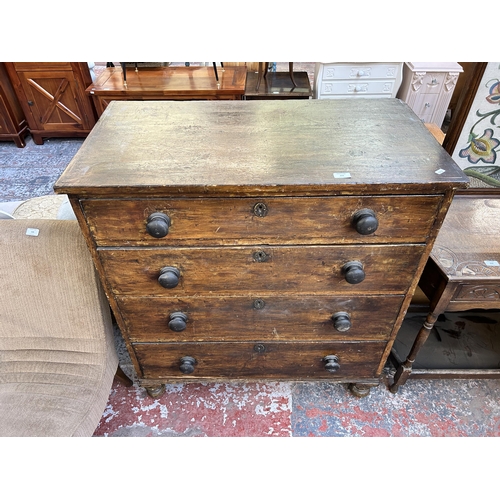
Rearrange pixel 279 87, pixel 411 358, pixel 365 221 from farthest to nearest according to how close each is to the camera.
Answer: pixel 279 87
pixel 411 358
pixel 365 221

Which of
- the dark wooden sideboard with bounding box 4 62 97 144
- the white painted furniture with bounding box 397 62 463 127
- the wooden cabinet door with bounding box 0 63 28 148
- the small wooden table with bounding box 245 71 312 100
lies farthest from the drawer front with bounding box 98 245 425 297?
the wooden cabinet door with bounding box 0 63 28 148

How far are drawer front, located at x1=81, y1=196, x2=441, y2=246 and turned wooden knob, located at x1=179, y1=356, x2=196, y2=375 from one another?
57 cm

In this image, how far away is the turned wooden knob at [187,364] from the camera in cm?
143

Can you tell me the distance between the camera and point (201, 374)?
154cm

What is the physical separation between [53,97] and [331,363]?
3.20m

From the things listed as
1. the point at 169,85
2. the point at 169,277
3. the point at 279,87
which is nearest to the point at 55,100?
the point at 169,85

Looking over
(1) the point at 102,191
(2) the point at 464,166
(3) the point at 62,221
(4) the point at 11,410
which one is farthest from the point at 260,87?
(4) the point at 11,410

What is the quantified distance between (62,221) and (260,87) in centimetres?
238

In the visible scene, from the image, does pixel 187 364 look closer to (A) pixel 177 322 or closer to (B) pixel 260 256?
(A) pixel 177 322

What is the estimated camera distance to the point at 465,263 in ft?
4.29

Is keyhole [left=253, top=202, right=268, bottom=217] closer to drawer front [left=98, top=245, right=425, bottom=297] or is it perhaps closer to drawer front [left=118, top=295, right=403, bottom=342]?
drawer front [left=98, top=245, right=425, bottom=297]

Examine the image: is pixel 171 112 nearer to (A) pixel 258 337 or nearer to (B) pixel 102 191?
(B) pixel 102 191

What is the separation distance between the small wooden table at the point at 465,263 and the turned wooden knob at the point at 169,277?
0.91m

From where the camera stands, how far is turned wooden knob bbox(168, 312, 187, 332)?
127 centimetres
